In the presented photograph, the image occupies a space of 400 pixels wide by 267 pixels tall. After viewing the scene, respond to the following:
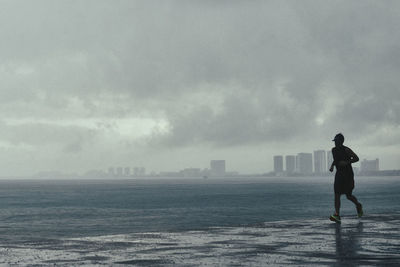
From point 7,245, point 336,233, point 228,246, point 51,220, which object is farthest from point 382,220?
point 51,220

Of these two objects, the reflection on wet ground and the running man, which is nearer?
the reflection on wet ground

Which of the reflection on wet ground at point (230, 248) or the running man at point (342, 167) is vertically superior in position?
the running man at point (342, 167)

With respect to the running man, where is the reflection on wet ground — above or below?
below

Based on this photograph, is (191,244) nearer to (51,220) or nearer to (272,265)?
(272,265)

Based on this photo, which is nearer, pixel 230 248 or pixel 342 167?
pixel 230 248

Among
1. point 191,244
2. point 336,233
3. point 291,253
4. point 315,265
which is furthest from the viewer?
point 336,233

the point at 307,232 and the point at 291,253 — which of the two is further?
the point at 307,232

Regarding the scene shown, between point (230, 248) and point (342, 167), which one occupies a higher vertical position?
point (342, 167)

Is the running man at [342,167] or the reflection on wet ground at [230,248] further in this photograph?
the running man at [342,167]
